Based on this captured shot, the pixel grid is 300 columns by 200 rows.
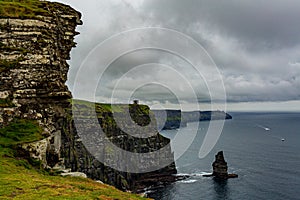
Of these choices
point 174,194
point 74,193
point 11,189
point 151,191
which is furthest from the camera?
point 151,191

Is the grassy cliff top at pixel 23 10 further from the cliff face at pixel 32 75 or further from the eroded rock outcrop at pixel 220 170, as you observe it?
the eroded rock outcrop at pixel 220 170

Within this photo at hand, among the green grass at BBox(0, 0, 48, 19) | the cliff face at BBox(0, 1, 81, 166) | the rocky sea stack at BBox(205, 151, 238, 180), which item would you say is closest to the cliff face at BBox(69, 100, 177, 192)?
the rocky sea stack at BBox(205, 151, 238, 180)

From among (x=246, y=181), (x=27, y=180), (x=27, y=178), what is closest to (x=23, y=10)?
(x=27, y=178)

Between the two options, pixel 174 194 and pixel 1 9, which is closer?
pixel 1 9

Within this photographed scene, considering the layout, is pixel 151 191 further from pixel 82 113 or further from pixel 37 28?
pixel 37 28

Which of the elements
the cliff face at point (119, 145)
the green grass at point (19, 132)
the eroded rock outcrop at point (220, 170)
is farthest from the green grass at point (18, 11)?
the eroded rock outcrop at point (220, 170)

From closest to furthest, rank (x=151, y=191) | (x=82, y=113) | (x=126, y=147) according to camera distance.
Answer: (x=151, y=191)
(x=82, y=113)
(x=126, y=147)

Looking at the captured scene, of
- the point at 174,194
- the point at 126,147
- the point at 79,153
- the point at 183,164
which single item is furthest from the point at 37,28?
the point at 183,164

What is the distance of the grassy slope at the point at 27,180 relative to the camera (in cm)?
2120

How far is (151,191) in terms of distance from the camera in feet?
383

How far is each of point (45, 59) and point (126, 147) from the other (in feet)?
349

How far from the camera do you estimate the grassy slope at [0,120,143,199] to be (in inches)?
835

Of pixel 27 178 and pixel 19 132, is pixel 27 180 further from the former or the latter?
pixel 19 132

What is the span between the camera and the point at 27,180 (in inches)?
950
